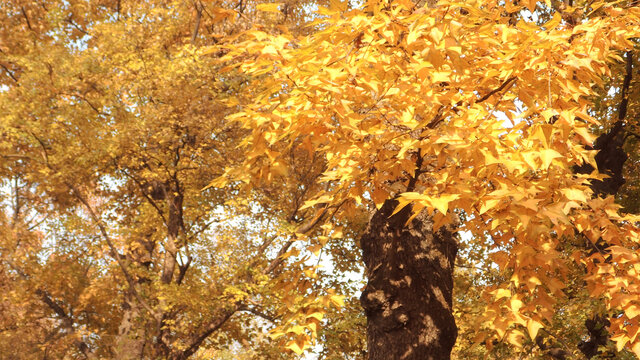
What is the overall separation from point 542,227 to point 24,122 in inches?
489

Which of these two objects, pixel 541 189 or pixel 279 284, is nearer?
pixel 541 189

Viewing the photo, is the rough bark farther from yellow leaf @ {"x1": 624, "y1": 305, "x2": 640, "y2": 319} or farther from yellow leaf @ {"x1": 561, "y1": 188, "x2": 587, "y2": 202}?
yellow leaf @ {"x1": 561, "y1": 188, "x2": 587, "y2": 202}

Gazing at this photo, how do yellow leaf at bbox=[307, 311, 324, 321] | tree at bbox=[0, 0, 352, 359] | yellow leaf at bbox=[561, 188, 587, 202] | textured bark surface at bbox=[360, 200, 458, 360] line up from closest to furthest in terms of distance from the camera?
yellow leaf at bbox=[561, 188, 587, 202] < yellow leaf at bbox=[307, 311, 324, 321] < textured bark surface at bbox=[360, 200, 458, 360] < tree at bbox=[0, 0, 352, 359]

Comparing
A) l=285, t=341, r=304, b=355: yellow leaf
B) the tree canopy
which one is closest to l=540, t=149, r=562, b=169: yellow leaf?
the tree canopy

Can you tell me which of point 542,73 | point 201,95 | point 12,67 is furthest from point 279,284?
point 12,67

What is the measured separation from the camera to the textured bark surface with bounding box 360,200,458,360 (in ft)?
17.2

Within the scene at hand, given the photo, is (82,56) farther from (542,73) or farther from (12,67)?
(542,73)

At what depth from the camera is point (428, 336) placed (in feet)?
17.2

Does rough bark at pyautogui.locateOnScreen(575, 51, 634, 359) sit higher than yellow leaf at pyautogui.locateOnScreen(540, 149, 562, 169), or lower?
higher

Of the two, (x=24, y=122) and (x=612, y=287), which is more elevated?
(x=24, y=122)

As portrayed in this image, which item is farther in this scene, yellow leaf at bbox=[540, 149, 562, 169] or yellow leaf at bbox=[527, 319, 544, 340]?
yellow leaf at bbox=[527, 319, 544, 340]

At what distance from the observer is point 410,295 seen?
17.6 ft

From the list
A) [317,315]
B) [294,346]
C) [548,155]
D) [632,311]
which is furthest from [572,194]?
[294,346]

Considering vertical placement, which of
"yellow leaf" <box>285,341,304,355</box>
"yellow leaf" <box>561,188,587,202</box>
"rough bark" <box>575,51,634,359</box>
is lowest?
"yellow leaf" <box>285,341,304,355</box>
